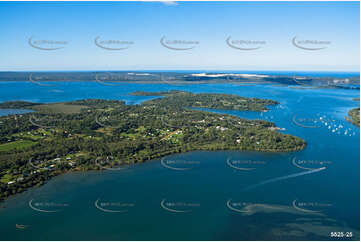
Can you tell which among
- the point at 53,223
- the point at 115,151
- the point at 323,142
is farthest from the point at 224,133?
the point at 53,223

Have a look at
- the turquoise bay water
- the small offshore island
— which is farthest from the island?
the turquoise bay water

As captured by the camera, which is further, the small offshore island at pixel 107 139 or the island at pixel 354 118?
the island at pixel 354 118

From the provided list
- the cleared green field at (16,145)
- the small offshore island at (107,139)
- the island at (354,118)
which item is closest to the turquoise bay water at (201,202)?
the small offshore island at (107,139)

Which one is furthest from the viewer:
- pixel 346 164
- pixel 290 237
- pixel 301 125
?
pixel 301 125

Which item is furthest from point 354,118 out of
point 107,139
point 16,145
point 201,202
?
point 16,145

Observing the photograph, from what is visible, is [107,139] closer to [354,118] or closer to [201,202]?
[201,202]

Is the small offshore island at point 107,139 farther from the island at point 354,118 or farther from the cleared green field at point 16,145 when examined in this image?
the island at point 354,118

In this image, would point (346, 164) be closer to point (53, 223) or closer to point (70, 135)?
point (53, 223)

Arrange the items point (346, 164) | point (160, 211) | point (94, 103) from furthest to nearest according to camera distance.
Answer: point (94, 103), point (346, 164), point (160, 211)
